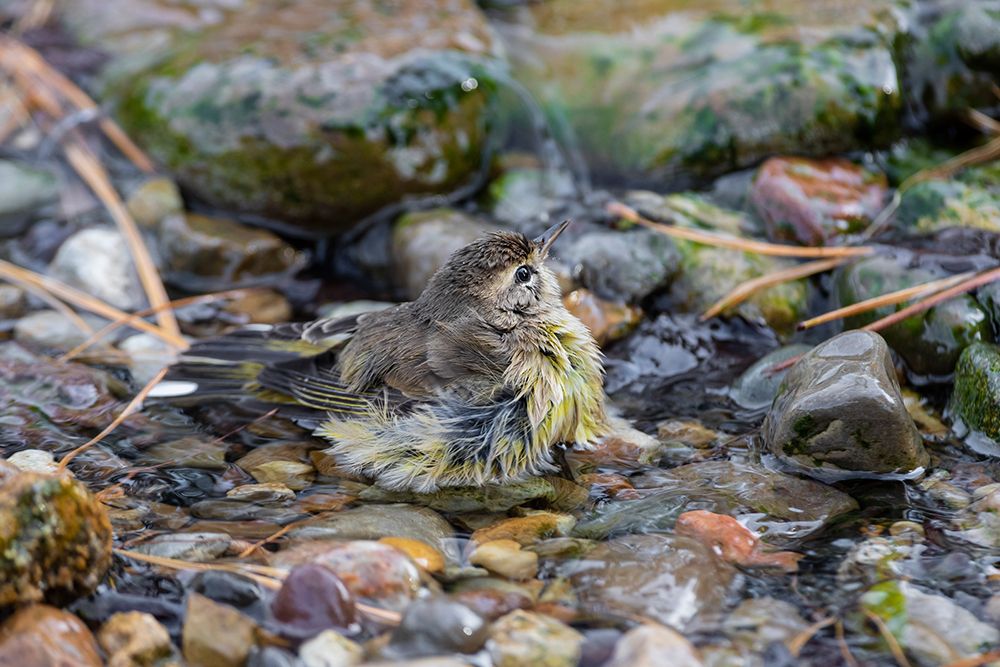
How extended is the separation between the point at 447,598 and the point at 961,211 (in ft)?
13.2

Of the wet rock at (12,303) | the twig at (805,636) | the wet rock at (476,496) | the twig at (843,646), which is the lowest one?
the wet rock at (476,496)

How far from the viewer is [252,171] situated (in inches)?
273

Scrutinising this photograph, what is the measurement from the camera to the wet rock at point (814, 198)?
6166 millimetres

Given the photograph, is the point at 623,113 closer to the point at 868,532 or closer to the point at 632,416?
the point at 632,416

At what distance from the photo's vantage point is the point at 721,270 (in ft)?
19.8

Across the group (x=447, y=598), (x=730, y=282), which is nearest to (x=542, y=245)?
(x=730, y=282)

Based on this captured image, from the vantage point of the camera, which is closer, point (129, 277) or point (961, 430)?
point (961, 430)

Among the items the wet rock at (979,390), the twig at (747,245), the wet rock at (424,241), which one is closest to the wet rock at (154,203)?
the wet rock at (424,241)

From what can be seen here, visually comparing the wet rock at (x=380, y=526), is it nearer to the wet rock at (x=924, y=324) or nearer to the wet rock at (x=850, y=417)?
the wet rock at (x=850, y=417)

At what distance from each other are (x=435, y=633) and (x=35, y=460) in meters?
2.37

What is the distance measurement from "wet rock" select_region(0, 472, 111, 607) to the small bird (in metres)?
1.56

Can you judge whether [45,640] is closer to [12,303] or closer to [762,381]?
[762,381]

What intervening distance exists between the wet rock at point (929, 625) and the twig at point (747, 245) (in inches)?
111

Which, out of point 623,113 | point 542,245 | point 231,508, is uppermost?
point 623,113
